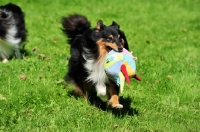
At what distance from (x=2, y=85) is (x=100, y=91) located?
1.89m

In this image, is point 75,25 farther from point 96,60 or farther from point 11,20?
point 11,20

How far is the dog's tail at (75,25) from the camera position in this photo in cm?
598

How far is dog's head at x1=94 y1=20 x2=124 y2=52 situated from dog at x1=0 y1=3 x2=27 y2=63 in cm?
343

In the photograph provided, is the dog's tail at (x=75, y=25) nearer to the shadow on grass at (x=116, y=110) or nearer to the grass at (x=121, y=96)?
the grass at (x=121, y=96)

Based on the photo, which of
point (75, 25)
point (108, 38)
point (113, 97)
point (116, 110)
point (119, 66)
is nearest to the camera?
point (119, 66)

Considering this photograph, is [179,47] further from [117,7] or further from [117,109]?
[117,7]

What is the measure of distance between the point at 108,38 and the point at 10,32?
3.73 meters

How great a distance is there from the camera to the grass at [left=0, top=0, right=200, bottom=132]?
15.7 ft

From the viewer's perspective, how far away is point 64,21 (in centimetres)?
619

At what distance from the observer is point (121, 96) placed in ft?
20.1

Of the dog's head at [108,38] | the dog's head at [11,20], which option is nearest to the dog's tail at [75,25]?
the dog's head at [108,38]

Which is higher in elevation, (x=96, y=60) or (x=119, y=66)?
(x=119, y=66)

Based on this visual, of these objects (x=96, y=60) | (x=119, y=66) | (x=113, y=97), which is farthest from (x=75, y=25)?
(x=119, y=66)

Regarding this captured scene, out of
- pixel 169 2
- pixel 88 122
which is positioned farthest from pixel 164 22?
pixel 88 122
